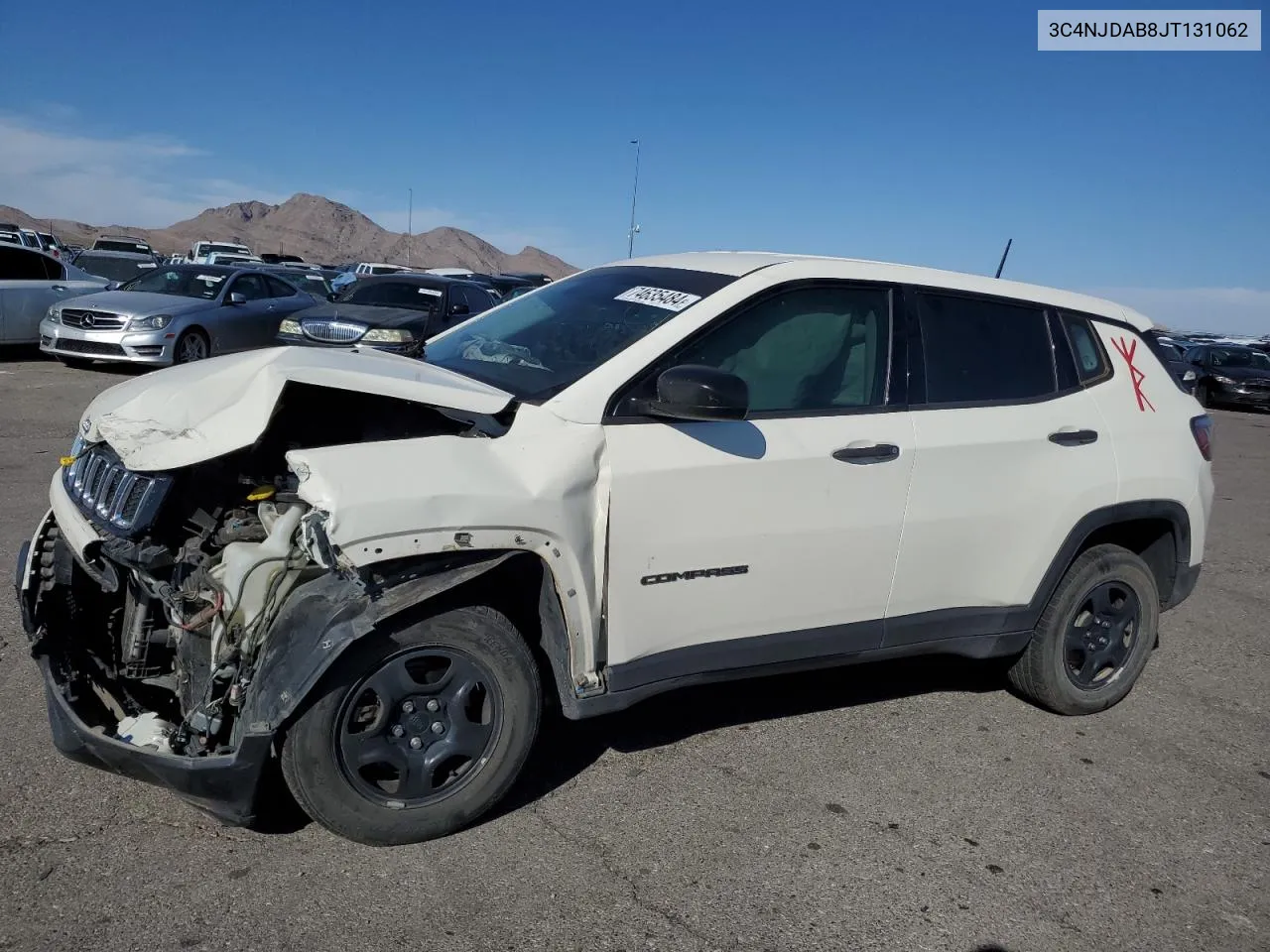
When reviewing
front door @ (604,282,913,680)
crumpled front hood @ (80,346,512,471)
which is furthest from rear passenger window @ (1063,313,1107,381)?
crumpled front hood @ (80,346,512,471)

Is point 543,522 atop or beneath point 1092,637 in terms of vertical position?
atop

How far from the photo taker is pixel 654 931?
298 centimetres

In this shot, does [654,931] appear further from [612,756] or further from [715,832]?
[612,756]

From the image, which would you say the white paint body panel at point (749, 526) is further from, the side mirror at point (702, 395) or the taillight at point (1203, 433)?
the taillight at point (1203, 433)

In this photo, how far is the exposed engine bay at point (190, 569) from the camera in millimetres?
3088

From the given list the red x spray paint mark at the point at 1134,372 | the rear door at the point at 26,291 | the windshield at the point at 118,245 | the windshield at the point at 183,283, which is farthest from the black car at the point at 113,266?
the red x spray paint mark at the point at 1134,372

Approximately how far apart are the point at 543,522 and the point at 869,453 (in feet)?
4.29

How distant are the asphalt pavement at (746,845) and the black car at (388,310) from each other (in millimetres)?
8075

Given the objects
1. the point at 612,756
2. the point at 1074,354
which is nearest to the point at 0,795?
the point at 612,756

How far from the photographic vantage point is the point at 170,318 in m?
13.6

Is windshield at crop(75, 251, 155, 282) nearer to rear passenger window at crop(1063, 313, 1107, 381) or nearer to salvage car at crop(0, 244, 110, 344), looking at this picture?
salvage car at crop(0, 244, 110, 344)

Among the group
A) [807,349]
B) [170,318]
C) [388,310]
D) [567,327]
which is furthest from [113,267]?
[807,349]

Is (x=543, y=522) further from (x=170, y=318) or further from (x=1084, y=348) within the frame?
(x=170, y=318)

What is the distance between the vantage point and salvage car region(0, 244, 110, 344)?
1505cm
